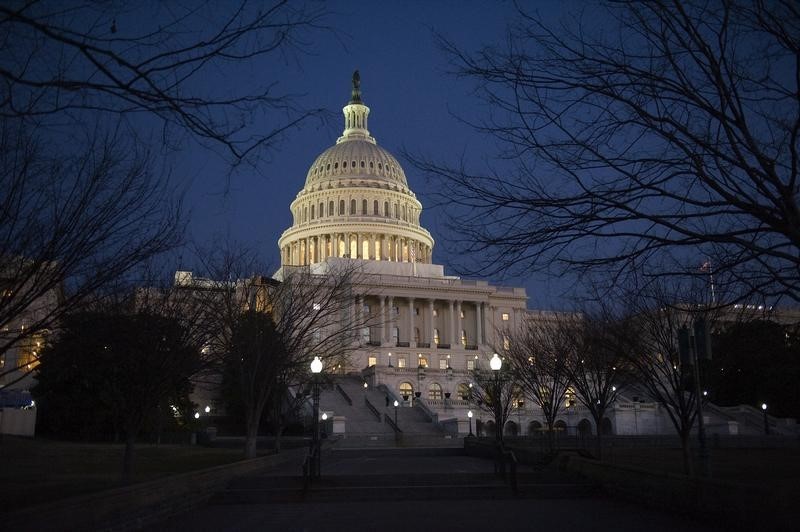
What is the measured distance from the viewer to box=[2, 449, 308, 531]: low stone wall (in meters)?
10.2

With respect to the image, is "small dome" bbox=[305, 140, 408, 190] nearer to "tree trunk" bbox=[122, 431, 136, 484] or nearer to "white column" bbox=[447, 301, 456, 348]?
A: "white column" bbox=[447, 301, 456, 348]

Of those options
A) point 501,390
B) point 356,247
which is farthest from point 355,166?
point 501,390

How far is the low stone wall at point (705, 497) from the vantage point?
1165 centimetres

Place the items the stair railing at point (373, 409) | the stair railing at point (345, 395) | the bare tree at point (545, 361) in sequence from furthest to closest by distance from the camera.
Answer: the stair railing at point (345, 395)
the stair railing at point (373, 409)
the bare tree at point (545, 361)

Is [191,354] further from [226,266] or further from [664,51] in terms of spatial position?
[664,51]

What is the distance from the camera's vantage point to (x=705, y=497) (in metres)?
14.1

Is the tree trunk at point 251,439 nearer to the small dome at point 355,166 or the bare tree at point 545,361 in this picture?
the bare tree at point 545,361

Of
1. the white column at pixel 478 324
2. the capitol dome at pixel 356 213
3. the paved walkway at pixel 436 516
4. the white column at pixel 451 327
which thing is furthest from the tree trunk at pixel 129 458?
the capitol dome at pixel 356 213

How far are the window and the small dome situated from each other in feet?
198

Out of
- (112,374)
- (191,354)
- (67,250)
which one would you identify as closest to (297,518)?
(67,250)

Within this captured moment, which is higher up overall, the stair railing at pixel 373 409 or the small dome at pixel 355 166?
the small dome at pixel 355 166

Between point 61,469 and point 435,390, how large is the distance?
210 ft

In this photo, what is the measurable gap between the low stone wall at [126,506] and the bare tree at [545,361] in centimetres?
2241

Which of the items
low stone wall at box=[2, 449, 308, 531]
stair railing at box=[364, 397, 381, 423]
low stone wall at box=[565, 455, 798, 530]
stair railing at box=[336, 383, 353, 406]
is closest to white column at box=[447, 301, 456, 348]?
stair railing at box=[336, 383, 353, 406]
